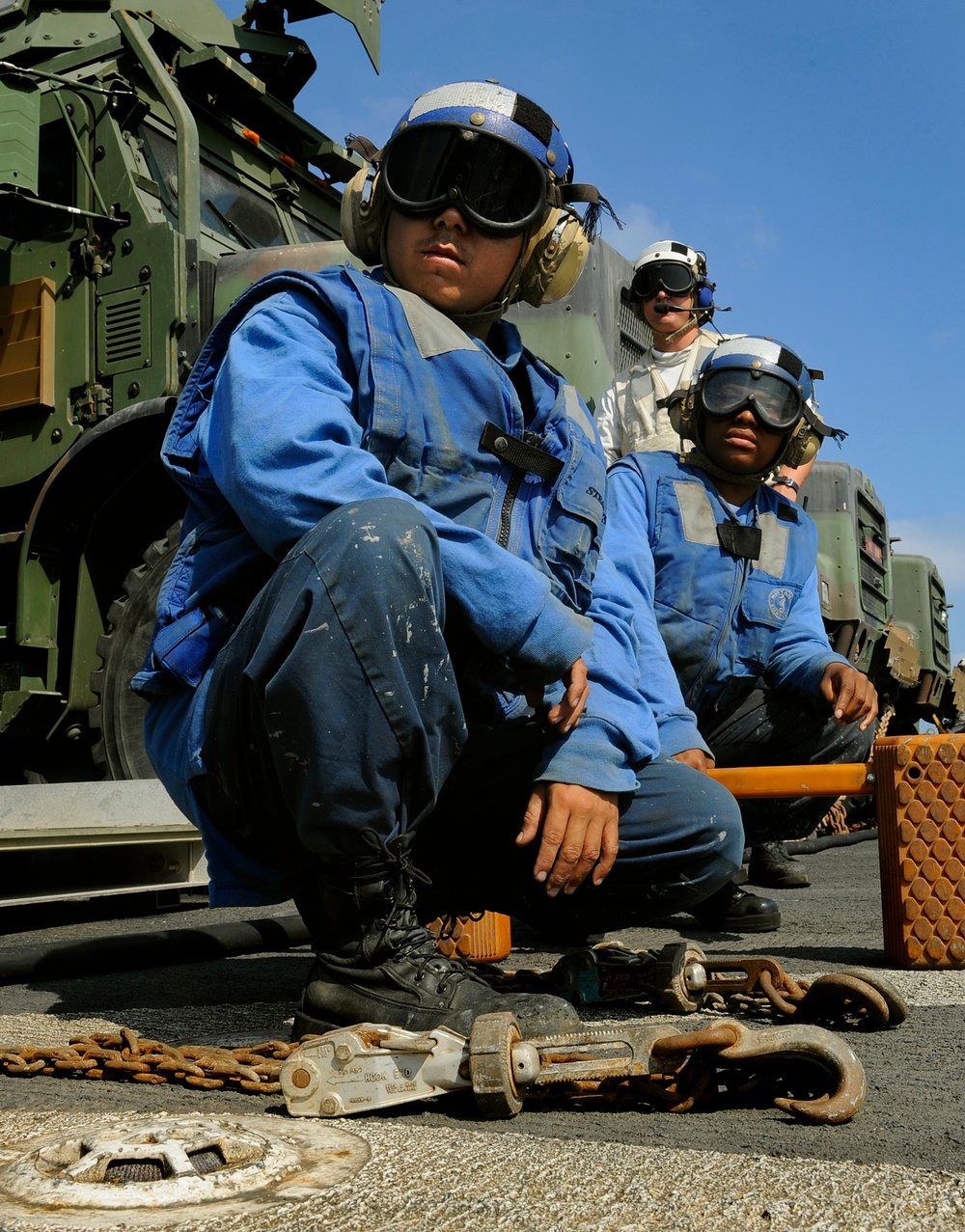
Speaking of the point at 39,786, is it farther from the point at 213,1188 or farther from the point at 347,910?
the point at 213,1188

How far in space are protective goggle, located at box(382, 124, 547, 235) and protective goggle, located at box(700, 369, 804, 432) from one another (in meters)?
1.31

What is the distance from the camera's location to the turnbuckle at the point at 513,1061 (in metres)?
1.31

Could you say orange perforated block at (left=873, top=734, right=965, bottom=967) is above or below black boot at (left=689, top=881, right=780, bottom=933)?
above

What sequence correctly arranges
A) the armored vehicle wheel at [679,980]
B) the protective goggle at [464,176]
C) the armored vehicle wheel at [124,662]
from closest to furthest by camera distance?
the armored vehicle wheel at [679,980]
the protective goggle at [464,176]
the armored vehicle wheel at [124,662]

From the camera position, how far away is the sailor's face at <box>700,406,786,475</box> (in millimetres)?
3311

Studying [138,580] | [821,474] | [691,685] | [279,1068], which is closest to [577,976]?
[279,1068]

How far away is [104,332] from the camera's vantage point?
484cm

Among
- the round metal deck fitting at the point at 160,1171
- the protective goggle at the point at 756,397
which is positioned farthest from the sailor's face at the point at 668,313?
the round metal deck fitting at the point at 160,1171

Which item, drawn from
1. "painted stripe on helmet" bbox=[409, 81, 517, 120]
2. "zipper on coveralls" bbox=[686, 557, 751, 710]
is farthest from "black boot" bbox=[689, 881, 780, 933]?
"painted stripe on helmet" bbox=[409, 81, 517, 120]

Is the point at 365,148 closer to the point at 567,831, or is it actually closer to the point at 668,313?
the point at 567,831

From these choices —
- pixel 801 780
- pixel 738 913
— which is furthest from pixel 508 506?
pixel 738 913

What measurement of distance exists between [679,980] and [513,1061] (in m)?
0.69

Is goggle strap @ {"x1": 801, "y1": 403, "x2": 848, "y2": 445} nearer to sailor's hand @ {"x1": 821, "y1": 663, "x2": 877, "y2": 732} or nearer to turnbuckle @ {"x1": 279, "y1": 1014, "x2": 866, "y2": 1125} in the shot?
sailor's hand @ {"x1": 821, "y1": 663, "x2": 877, "y2": 732}

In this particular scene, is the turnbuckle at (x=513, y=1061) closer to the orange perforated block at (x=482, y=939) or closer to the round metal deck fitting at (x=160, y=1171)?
the round metal deck fitting at (x=160, y=1171)
